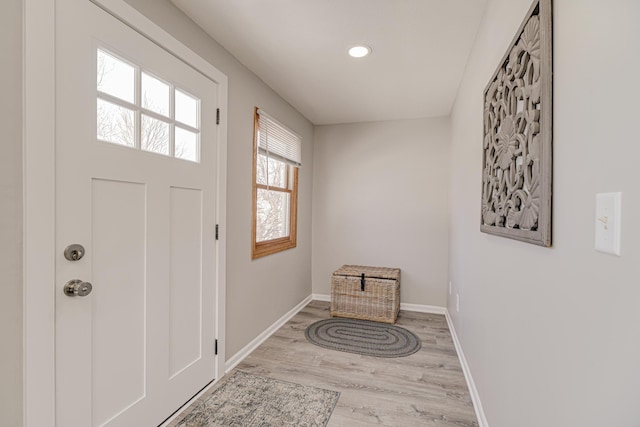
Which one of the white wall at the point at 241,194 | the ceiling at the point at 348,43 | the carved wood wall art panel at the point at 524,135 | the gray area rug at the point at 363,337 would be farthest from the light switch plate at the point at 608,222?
the gray area rug at the point at 363,337

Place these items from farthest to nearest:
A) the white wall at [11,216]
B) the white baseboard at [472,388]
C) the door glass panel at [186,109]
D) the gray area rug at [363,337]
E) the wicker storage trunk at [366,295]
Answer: the wicker storage trunk at [366,295] < the gray area rug at [363,337] < the door glass panel at [186,109] < the white baseboard at [472,388] < the white wall at [11,216]

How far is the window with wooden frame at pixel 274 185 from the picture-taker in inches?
108

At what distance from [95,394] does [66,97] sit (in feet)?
4.13

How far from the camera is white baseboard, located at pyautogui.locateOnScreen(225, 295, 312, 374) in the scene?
7.68ft

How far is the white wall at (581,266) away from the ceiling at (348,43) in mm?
617

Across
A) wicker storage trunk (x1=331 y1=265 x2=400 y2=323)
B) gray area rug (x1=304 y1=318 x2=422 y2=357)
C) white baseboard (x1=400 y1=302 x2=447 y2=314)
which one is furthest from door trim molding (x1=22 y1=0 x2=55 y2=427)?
white baseboard (x1=400 y1=302 x2=447 y2=314)

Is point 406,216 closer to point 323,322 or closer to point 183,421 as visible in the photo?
point 323,322

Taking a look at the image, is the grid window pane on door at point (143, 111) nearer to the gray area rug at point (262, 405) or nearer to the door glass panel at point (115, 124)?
the door glass panel at point (115, 124)

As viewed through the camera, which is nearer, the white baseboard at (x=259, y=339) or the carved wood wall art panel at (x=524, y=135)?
the carved wood wall art panel at (x=524, y=135)

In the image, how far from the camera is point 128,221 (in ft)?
4.92

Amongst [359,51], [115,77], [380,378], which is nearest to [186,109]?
[115,77]

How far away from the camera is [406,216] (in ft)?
12.4

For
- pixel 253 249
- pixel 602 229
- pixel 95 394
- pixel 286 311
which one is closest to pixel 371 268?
pixel 286 311

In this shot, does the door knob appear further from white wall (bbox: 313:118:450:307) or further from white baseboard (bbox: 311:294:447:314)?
white baseboard (bbox: 311:294:447:314)
